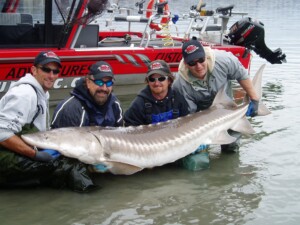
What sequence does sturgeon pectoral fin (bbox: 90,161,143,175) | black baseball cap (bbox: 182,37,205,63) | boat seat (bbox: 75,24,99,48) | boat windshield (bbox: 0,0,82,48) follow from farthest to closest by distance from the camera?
boat seat (bbox: 75,24,99,48) → boat windshield (bbox: 0,0,82,48) → black baseball cap (bbox: 182,37,205,63) → sturgeon pectoral fin (bbox: 90,161,143,175)

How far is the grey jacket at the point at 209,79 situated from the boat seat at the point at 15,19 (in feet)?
8.81

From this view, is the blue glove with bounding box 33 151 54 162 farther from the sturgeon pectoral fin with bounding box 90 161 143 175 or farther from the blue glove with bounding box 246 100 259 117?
the blue glove with bounding box 246 100 259 117

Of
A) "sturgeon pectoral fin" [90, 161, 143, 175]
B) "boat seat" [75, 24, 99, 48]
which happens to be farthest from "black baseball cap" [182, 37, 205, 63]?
"boat seat" [75, 24, 99, 48]

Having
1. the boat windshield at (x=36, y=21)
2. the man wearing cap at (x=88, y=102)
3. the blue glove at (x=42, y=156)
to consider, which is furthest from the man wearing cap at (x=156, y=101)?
the boat windshield at (x=36, y=21)

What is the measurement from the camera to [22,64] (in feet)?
21.1

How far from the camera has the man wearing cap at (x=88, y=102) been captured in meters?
4.07

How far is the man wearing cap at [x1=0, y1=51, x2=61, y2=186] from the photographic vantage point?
11.7 feet

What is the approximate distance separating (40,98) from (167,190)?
1.29m

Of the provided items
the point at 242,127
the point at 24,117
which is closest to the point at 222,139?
the point at 242,127

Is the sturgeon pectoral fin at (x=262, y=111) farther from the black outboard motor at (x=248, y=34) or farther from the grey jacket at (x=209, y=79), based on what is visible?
the black outboard motor at (x=248, y=34)

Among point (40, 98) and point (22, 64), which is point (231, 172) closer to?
point (40, 98)

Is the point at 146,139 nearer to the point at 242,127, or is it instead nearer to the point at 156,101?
the point at 156,101

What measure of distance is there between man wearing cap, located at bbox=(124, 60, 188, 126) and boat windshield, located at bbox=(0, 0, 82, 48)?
269 cm

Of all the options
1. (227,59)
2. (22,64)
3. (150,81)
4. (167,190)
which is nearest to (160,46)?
(22,64)
